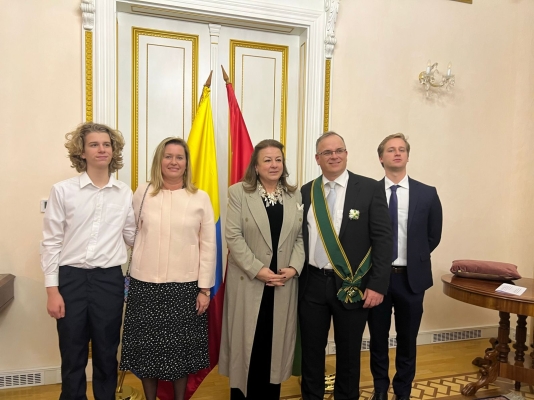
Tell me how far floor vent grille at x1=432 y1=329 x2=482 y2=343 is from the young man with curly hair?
9.29 ft

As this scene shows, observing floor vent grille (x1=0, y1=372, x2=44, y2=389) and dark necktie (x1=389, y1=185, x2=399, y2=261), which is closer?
dark necktie (x1=389, y1=185, x2=399, y2=261)

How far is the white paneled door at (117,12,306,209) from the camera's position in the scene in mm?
3160

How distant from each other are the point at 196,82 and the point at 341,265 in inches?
73.6

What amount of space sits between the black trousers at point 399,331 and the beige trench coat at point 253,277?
558mm

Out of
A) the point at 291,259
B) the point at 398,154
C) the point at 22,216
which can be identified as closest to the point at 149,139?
the point at 22,216

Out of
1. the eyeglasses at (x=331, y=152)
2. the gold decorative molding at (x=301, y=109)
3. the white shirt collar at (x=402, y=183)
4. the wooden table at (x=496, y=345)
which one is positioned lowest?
the wooden table at (x=496, y=345)

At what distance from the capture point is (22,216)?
2.85 metres

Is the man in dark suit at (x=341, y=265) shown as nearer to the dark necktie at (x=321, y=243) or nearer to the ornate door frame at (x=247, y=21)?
the dark necktie at (x=321, y=243)

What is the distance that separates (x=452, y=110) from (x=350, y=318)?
2.39 meters

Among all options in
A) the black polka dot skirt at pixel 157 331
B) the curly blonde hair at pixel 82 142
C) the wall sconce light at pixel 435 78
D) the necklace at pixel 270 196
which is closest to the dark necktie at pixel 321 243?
the necklace at pixel 270 196

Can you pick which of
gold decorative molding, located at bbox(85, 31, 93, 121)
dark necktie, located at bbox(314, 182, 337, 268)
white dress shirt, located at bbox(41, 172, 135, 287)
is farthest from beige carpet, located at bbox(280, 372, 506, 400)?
gold decorative molding, located at bbox(85, 31, 93, 121)

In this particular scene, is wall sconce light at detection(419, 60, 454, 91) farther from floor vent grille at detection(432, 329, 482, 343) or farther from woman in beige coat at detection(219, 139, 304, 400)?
floor vent grille at detection(432, 329, 482, 343)

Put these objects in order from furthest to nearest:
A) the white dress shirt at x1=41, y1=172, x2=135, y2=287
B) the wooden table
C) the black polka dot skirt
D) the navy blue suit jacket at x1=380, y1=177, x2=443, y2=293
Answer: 1. the wooden table
2. the navy blue suit jacket at x1=380, y1=177, x2=443, y2=293
3. the black polka dot skirt
4. the white dress shirt at x1=41, y1=172, x2=135, y2=287

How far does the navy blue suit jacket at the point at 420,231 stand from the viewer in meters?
2.46
